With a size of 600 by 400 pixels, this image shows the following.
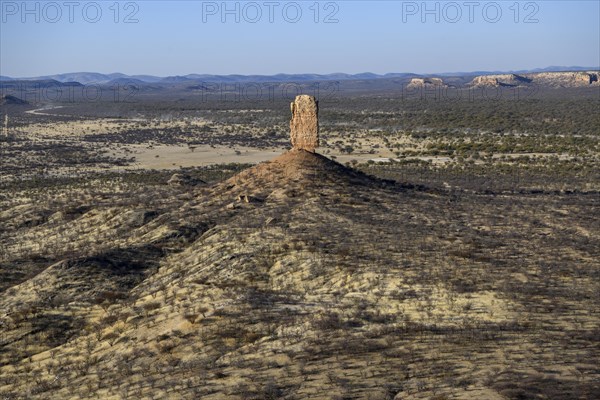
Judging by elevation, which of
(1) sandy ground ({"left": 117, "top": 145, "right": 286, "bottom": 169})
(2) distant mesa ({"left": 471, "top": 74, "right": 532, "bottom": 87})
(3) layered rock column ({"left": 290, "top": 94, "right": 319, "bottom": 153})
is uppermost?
(2) distant mesa ({"left": 471, "top": 74, "right": 532, "bottom": 87})

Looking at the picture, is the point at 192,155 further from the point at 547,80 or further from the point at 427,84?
the point at 547,80

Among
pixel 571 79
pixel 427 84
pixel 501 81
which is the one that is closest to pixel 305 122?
pixel 501 81

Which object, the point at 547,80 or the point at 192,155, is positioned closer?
the point at 192,155

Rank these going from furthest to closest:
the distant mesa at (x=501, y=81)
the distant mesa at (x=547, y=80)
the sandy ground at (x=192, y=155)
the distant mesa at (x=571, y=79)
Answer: the distant mesa at (x=501, y=81)
the distant mesa at (x=547, y=80)
the distant mesa at (x=571, y=79)
the sandy ground at (x=192, y=155)

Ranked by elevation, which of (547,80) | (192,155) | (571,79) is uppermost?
(547,80)

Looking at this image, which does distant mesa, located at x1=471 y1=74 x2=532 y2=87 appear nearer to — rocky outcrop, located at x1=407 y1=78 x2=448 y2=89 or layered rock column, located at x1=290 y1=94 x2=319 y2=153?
rocky outcrop, located at x1=407 y1=78 x2=448 y2=89

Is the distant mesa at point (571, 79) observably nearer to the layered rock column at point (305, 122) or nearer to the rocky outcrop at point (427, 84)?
the rocky outcrop at point (427, 84)

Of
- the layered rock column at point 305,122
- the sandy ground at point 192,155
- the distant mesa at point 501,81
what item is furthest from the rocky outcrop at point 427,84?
the layered rock column at point 305,122

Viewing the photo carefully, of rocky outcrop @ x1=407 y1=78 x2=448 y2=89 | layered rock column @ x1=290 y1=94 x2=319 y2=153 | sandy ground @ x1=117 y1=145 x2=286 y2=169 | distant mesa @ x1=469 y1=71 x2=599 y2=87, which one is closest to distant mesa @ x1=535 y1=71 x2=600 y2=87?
distant mesa @ x1=469 y1=71 x2=599 y2=87
